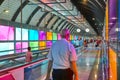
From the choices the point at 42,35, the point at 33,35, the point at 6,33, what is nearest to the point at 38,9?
the point at 42,35

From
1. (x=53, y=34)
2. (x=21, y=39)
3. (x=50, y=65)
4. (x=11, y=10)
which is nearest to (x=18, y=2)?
(x=11, y=10)

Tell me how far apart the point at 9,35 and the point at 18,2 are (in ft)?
11.7

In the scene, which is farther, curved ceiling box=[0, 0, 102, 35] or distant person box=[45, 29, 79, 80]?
curved ceiling box=[0, 0, 102, 35]

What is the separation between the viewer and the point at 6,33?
19047 millimetres

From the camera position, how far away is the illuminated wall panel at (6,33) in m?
18.4

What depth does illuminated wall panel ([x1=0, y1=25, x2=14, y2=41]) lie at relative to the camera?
1835 cm

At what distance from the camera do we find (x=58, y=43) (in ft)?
16.8

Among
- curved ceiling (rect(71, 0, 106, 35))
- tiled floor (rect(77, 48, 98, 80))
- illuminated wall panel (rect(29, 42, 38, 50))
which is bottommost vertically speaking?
tiled floor (rect(77, 48, 98, 80))

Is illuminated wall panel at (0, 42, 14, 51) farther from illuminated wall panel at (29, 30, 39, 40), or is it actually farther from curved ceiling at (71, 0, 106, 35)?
curved ceiling at (71, 0, 106, 35)

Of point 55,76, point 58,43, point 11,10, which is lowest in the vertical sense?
point 55,76

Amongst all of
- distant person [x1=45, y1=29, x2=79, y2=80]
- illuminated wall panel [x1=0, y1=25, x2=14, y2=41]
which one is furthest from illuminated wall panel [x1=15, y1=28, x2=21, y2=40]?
distant person [x1=45, y1=29, x2=79, y2=80]

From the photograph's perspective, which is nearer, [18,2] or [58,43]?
[58,43]

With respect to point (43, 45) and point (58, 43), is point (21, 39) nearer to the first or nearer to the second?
point (43, 45)

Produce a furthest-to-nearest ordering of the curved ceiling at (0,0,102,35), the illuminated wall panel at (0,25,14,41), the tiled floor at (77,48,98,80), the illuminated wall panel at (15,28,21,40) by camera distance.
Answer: the illuminated wall panel at (15,28,21,40)
the curved ceiling at (0,0,102,35)
the illuminated wall panel at (0,25,14,41)
the tiled floor at (77,48,98,80)
